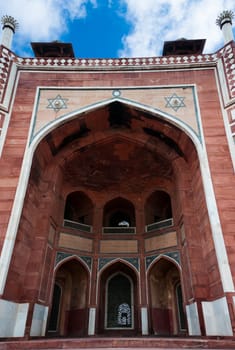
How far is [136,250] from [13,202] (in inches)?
197

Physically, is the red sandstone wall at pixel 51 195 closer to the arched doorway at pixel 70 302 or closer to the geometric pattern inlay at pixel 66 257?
the geometric pattern inlay at pixel 66 257

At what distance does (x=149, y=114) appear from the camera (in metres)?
9.49

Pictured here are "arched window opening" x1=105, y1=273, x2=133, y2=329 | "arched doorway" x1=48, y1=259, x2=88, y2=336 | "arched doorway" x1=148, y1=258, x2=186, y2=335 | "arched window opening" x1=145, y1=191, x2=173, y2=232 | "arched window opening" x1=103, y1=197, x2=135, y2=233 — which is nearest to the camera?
"arched doorway" x1=148, y1=258, x2=186, y2=335

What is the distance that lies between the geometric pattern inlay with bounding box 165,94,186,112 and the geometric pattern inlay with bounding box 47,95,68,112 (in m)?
3.27

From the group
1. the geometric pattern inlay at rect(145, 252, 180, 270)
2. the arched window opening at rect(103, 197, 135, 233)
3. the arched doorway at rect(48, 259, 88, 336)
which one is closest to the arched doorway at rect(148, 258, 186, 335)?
the geometric pattern inlay at rect(145, 252, 180, 270)

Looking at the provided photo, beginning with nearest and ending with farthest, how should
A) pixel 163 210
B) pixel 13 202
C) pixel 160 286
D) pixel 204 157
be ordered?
pixel 13 202 → pixel 204 157 → pixel 160 286 → pixel 163 210

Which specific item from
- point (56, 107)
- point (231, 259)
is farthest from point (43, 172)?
point (231, 259)

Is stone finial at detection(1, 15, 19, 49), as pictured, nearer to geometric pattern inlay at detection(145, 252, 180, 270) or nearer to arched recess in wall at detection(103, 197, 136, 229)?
arched recess in wall at detection(103, 197, 136, 229)

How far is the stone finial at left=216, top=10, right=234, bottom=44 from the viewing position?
10105 millimetres

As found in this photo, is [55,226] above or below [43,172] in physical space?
below

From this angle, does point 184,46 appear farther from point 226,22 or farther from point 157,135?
point 157,135

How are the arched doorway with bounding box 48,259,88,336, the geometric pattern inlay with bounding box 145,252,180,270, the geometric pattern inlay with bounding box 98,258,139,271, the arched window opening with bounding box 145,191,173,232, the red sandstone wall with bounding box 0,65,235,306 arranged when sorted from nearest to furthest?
the red sandstone wall with bounding box 0,65,235,306, the geometric pattern inlay with bounding box 145,252,180,270, the arched doorway with bounding box 48,259,88,336, the geometric pattern inlay with bounding box 98,258,139,271, the arched window opening with bounding box 145,191,173,232

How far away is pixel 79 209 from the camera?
490 inches

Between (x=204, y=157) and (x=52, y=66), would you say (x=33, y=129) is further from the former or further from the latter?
(x=204, y=157)
